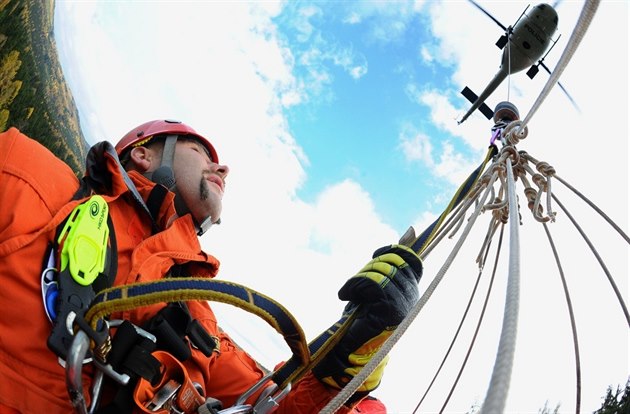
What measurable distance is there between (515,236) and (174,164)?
6.83ft

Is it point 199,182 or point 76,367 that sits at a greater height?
point 199,182

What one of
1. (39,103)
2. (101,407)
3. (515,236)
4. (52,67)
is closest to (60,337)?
(101,407)

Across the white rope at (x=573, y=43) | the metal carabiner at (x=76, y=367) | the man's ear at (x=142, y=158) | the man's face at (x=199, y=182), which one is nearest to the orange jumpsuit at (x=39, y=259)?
the metal carabiner at (x=76, y=367)

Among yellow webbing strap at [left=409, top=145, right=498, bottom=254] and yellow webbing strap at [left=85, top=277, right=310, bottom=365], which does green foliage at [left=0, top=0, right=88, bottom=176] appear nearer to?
yellow webbing strap at [left=85, top=277, right=310, bottom=365]

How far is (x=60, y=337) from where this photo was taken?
144 cm

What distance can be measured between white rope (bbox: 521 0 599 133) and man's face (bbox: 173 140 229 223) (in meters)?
1.73

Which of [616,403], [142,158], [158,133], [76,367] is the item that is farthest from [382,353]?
[616,403]

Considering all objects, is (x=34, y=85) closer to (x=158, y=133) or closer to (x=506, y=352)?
(x=158, y=133)

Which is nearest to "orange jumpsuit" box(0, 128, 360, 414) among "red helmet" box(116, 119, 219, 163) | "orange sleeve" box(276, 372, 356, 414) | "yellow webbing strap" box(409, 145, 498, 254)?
"orange sleeve" box(276, 372, 356, 414)

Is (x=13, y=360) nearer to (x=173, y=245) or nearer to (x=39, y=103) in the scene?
(x=173, y=245)

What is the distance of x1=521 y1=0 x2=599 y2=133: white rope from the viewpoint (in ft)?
4.80

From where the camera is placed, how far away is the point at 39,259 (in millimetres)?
1614

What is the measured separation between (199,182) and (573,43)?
1.95 m

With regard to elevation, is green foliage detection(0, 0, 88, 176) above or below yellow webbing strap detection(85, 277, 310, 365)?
above
